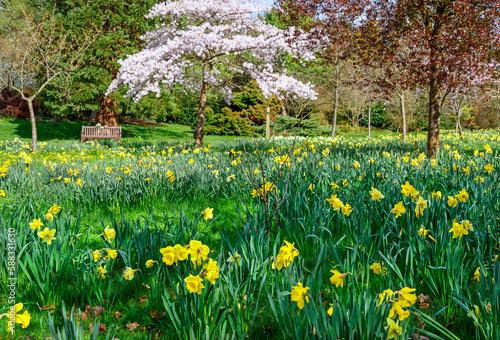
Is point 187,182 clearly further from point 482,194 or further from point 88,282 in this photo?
point 482,194

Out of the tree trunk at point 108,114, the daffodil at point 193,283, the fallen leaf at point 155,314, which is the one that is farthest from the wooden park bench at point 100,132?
the daffodil at point 193,283

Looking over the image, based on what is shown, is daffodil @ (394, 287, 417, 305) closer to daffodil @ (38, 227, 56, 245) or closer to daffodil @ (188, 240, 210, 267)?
daffodil @ (188, 240, 210, 267)

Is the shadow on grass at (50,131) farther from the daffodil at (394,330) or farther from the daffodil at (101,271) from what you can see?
the daffodil at (394,330)

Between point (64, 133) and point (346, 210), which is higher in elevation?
point (64, 133)

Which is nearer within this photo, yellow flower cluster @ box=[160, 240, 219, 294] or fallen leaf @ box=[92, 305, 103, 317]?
yellow flower cluster @ box=[160, 240, 219, 294]

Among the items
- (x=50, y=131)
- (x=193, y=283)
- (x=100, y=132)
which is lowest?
(x=193, y=283)

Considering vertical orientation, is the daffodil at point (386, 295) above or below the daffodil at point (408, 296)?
below

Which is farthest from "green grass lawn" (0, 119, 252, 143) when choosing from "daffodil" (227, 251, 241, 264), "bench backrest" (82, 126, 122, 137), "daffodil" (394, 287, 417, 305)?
"daffodil" (394, 287, 417, 305)

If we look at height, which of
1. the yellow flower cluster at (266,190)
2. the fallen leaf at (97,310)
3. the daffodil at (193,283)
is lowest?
the fallen leaf at (97,310)

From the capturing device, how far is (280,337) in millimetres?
1604

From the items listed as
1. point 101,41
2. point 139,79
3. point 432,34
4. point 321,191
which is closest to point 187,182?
point 321,191

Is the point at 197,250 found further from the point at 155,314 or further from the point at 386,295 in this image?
the point at 386,295

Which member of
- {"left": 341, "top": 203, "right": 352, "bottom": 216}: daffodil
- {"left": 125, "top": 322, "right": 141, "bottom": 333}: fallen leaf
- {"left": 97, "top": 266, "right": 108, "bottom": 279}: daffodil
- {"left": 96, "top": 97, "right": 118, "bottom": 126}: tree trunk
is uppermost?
{"left": 96, "top": 97, "right": 118, "bottom": 126}: tree trunk

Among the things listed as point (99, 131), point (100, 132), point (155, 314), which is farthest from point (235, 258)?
point (100, 132)
